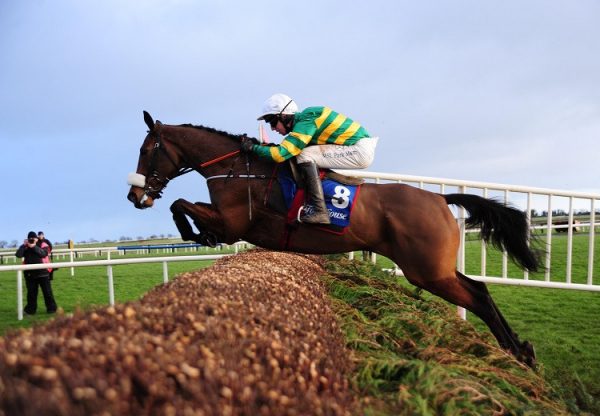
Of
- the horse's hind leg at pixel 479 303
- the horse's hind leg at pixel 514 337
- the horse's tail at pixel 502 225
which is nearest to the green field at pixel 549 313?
the horse's hind leg at pixel 514 337

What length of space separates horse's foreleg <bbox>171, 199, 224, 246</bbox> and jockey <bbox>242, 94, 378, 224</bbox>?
60cm

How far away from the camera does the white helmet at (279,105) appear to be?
156 inches

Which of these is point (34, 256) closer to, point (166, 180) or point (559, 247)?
point (166, 180)

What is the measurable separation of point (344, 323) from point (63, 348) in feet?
5.12

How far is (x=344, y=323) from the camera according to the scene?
251 centimetres

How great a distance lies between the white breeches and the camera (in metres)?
3.86

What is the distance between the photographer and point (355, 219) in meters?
3.75

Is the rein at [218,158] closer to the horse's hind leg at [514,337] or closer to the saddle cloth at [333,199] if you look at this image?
the saddle cloth at [333,199]

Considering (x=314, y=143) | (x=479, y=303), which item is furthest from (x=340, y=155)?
(x=479, y=303)

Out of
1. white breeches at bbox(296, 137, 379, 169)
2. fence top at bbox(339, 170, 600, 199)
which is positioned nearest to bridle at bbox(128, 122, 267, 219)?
white breeches at bbox(296, 137, 379, 169)

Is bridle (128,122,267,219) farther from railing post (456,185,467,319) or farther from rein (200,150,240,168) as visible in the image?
railing post (456,185,467,319)

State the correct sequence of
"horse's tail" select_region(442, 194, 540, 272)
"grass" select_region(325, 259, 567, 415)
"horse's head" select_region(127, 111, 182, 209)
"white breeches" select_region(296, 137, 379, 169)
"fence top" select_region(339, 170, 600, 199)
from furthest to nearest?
1. "fence top" select_region(339, 170, 600, 199)
2. "horse's head" select_region(127, 111, 182, 209)
3. "horse's tail" select_region(442, 194, 540, 272)
4. "white breeches" select_region(296, 137, 379, 169)
5. "grass" select_region(325, 259, 567, 415)

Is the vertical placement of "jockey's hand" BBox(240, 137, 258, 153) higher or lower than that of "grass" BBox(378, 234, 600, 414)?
higher

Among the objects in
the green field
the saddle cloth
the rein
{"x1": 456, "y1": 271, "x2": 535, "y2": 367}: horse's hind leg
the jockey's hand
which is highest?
the jockey's hand
